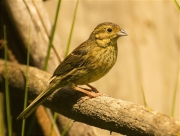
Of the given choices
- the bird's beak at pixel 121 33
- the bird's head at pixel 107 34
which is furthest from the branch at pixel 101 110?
the bird's beak at pixel 121 33

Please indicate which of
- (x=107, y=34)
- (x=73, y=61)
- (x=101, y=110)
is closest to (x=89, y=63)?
(x=73, y=61)

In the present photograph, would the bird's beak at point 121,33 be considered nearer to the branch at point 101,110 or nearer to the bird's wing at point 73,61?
the bird's wing at point 73,61

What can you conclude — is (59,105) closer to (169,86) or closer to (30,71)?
(30,71)

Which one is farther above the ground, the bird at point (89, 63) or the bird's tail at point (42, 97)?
the bird at point (89, 63)

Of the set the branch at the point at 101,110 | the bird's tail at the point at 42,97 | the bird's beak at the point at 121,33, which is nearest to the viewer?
the branch at the point at 101,110

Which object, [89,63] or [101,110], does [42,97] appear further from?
[101,110]

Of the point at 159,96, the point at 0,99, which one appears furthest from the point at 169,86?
the point at 0,99

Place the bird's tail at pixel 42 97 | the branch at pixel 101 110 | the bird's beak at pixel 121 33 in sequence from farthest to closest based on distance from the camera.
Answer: the bird's beak at pixel 121 33 < the bird's tail at pixel 42 97 < the branch at pixel 101 110
